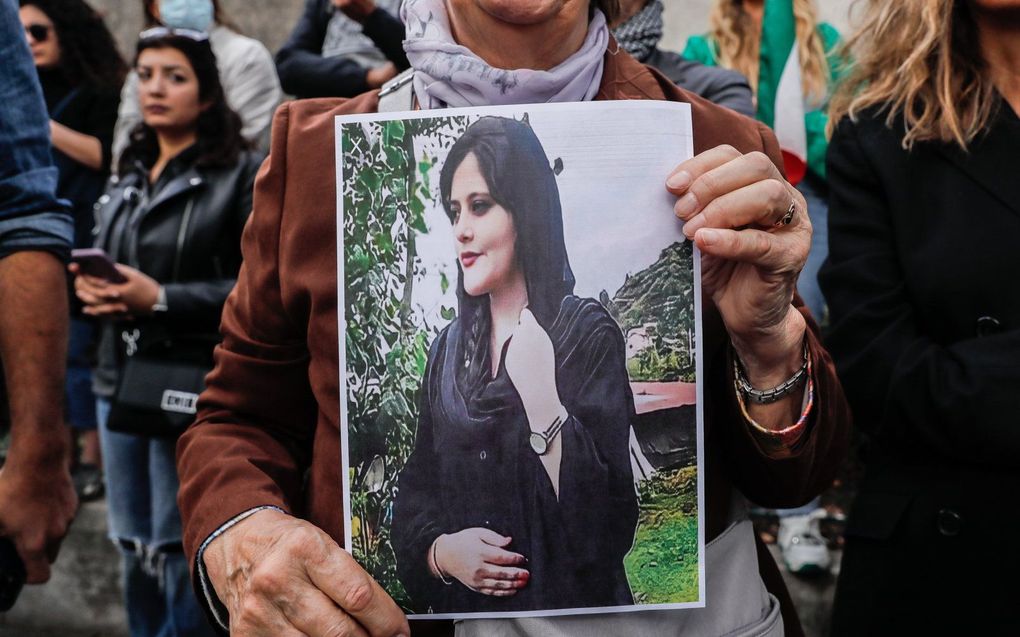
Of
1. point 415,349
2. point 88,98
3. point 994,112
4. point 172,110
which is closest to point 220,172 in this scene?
point 172,110

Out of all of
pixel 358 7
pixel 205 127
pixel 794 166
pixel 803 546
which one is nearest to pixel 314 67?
pixel 205 127

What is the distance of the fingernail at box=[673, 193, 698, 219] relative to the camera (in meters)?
1.18

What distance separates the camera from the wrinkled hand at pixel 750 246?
1186 millimetres

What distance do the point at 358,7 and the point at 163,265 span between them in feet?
3.16

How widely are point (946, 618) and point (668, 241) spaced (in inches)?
43.5

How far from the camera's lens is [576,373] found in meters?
1.22

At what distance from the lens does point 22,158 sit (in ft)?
6.12

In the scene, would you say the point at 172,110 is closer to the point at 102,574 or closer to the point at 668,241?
the point at 102,574

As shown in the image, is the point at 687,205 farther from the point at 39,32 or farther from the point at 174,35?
the point at 39,32

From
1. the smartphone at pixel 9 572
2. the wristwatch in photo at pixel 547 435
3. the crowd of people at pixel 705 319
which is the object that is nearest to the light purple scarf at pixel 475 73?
the crowd of people at pixel 705 319

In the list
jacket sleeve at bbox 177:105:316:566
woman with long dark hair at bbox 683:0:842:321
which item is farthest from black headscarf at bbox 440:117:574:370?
woman with long dark hair at bbox 683:0:842:321

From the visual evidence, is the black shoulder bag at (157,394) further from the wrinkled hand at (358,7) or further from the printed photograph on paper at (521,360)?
the printed photograph on paper at (521,360)

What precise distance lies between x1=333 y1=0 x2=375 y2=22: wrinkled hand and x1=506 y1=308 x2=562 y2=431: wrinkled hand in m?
2.38

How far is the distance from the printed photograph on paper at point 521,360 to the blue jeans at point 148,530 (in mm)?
2475
